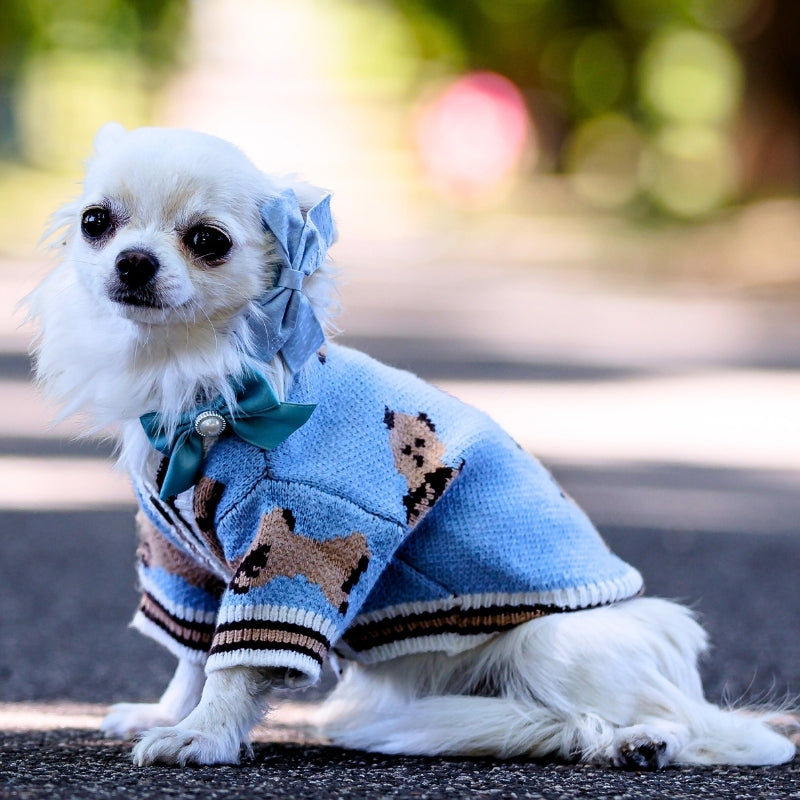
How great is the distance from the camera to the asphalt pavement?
3.21 m

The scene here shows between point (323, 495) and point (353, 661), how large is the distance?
25.9 inches

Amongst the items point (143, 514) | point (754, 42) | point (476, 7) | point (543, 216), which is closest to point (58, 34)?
point (476, 7)

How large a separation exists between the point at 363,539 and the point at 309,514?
5.4 inches

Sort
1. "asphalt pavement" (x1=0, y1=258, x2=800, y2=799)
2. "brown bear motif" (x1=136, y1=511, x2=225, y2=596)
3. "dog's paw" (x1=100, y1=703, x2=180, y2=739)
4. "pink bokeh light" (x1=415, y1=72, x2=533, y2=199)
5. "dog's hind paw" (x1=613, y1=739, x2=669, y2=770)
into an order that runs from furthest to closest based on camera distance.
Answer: "pink bokeh light" (x1=415, y1=72, x2=533, y2=199) → "dog's paw" (x1=100, y1=703, x2=180, y2=739) → "brown bear motif" (x1=136, y1=511, x2=225, y2=596) → "dog's hind paw" (x1=613, y1=739, x2=669, y2=770) → "asphalt pavement" (x1=0, y1=258, x2=800, y2=799)

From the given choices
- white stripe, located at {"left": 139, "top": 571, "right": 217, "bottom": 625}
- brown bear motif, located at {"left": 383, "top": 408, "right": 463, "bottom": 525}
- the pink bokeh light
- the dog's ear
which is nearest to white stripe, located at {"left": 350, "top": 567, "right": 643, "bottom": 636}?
brown bear motif, located at {"left": 383, "top": 408, "right": 463, "bottom": 525}

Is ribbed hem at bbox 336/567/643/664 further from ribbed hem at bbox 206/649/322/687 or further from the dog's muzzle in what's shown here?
the dog's muzzle

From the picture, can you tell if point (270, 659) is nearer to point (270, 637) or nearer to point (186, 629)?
point (270, 637)

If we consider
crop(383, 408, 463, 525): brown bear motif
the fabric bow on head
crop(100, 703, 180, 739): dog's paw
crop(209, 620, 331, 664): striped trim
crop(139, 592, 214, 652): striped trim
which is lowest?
crop(100, 703, 180, 739): dog's paw

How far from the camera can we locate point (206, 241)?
334 centimetres

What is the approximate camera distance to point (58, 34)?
124 ft

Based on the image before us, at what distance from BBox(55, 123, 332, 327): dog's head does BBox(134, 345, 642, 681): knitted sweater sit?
30 centimetres

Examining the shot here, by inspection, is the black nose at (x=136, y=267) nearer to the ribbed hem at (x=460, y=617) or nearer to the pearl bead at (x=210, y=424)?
the pearl bead at (x=210, y=424)

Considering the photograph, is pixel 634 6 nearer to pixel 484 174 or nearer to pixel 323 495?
pixel 484 174

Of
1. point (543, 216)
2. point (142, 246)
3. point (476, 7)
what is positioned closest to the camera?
point (142, 246)
